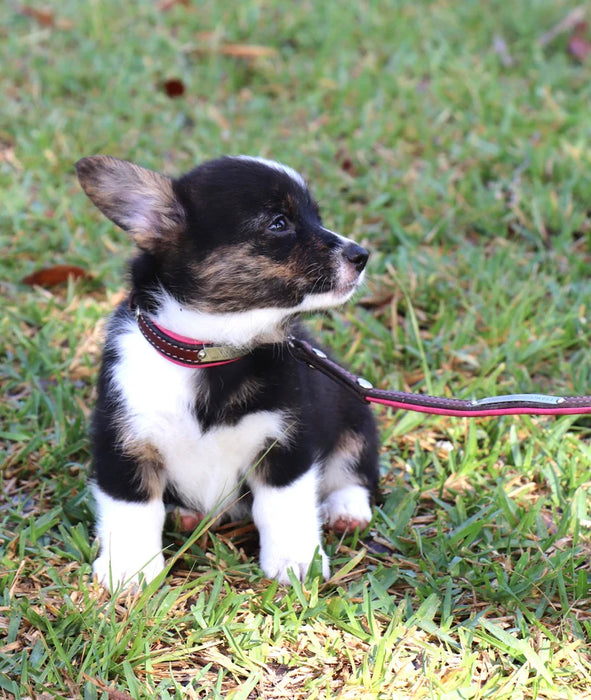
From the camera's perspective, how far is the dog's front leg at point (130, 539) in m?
3.10

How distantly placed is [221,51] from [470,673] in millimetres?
5679

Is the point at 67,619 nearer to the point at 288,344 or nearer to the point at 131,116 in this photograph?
the point at 288,344

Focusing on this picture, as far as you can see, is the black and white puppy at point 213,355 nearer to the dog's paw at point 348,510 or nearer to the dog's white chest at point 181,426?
the dog's white chest at point 181,426

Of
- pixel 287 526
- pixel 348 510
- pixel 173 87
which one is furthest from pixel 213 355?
pixel 173 87

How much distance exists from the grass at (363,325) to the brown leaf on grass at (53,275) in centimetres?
7

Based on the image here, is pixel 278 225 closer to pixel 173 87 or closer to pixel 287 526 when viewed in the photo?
pixel 287 526

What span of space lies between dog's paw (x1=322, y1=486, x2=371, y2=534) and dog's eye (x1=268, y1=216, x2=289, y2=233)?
Result: 1.13 m

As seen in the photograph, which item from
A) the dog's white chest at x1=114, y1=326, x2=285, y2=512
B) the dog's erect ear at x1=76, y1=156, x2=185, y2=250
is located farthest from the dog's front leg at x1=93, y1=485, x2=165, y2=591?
the dog's erect ear at x1=76, y1=156, x2=185, y2=250

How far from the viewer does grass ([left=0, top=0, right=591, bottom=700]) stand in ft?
9.42

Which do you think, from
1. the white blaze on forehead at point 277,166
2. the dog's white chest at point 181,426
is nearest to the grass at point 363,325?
the dog's white chest at point 181,426

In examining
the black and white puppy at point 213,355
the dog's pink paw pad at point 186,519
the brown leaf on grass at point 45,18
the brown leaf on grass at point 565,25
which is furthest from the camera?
the brown leaf on grass at point 565,25

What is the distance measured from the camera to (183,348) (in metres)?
3.03

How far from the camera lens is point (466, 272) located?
5086 mm

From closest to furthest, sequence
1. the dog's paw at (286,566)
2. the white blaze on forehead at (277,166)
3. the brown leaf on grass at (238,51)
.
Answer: the white blaze on forehead at (277,166)
the dog's paw at (286,566)
the brown leaf on grass at (238,51)
